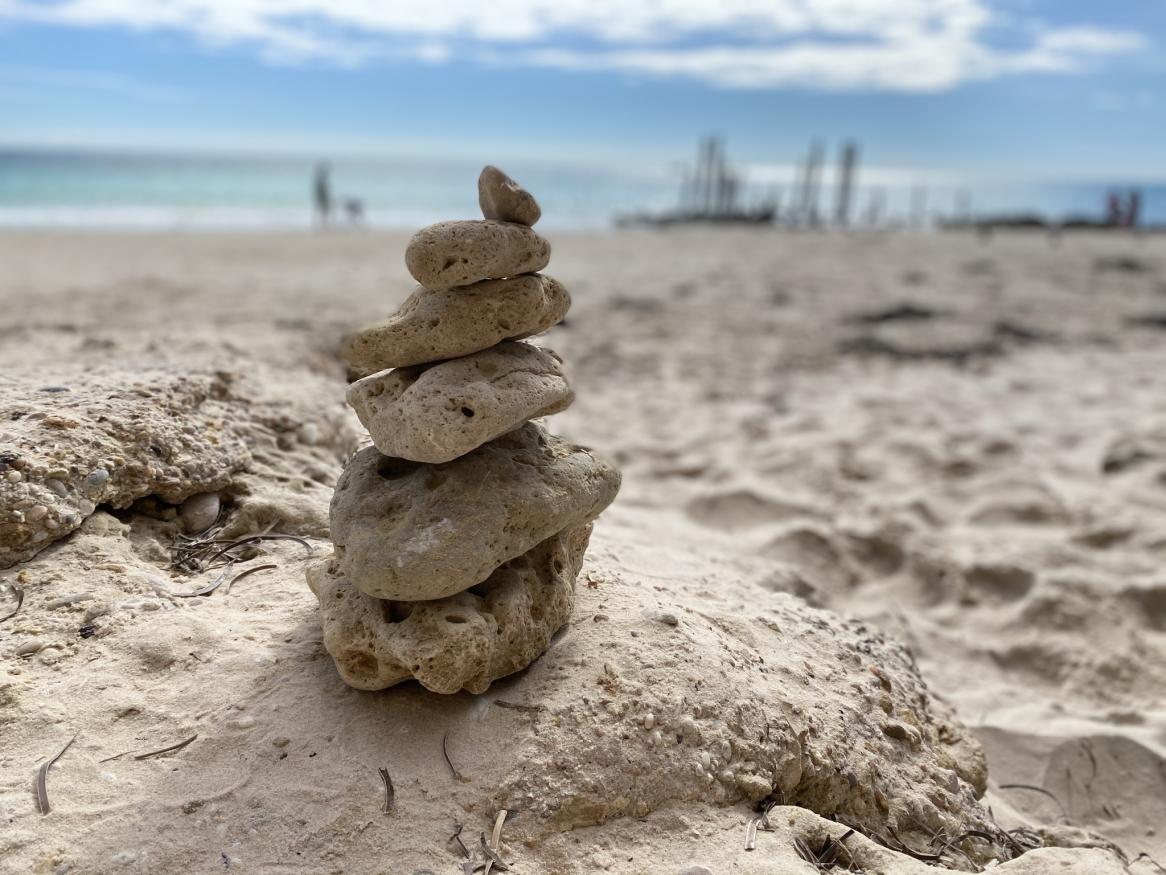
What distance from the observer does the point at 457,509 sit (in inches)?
86.5

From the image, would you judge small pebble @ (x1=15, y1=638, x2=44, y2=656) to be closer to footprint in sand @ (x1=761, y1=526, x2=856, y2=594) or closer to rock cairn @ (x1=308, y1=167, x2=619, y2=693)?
rock cairn @ (x1=308, y1=167, x2=619, y2=693)

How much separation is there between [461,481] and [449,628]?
37cm

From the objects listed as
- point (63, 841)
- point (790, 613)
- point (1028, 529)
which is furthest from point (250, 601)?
point (1028, 529)

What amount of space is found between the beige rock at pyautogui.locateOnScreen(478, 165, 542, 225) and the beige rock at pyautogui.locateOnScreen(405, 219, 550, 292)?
87mm

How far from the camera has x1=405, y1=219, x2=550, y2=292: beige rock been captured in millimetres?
2254

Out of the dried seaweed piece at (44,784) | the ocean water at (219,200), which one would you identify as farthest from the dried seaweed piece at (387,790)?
the ocean water at (219,200)

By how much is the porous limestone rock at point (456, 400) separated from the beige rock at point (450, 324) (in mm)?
48

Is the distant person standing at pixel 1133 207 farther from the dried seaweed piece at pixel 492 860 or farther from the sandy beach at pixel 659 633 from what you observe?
the dried seaweed piece at pixel 492 860

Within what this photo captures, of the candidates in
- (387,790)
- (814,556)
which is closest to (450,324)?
(387,790)

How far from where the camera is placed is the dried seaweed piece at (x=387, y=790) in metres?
1.99

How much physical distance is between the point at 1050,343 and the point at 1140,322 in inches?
64.7

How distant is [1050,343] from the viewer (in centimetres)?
927

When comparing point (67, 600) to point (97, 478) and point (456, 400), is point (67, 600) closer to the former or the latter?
point (97, 478)

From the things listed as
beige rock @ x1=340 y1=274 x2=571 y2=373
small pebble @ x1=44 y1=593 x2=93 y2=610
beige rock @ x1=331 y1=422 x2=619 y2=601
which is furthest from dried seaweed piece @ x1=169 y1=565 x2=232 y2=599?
beige rock @ x1=340 y1=274 x2=571 y2=373
